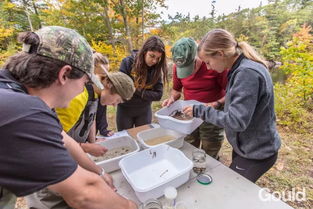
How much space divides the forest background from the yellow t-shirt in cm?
108

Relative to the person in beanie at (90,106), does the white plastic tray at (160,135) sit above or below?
below

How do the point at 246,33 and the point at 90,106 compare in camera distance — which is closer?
the point at 90,106

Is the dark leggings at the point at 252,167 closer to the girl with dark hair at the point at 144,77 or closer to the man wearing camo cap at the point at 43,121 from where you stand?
the man wearing camo cap at the point at 43,121

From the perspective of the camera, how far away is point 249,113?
913 millimetres

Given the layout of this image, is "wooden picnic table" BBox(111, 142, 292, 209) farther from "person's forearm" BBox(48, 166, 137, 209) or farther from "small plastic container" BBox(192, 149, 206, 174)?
"person's forearm" BBox(48, 166, 137, 209)

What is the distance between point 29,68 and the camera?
586 millimetres

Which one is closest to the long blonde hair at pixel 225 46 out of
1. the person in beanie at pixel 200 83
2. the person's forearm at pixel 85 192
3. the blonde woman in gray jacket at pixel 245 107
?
the blonde woman in gray jacket at pixel 245 107

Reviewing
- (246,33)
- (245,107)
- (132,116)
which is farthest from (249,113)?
(246,33)

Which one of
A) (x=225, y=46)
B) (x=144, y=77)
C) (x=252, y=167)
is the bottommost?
(x=252, y=167)

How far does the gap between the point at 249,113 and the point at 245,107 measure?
1.7 inches

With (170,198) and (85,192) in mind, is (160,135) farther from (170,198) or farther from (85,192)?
(85,192)

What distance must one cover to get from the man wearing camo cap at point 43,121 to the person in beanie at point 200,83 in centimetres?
87

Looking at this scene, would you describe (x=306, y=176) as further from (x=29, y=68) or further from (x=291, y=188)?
(x=29, y=68)

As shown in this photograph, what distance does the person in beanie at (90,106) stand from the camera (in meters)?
1.06
